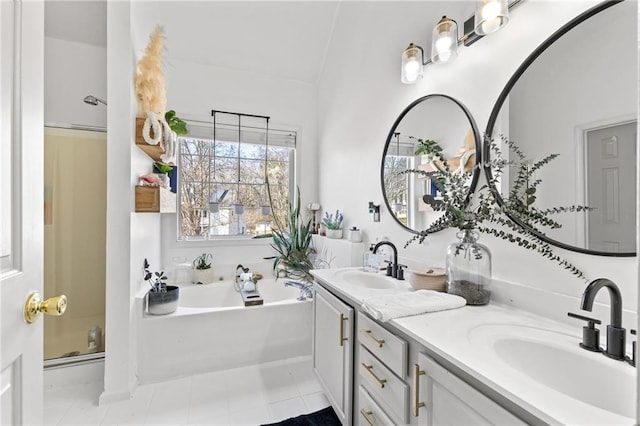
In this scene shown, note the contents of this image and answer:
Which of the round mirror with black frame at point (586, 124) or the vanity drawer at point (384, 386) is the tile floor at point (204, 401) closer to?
the vanity drawer at point (384, 386)

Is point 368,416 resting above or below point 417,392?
below

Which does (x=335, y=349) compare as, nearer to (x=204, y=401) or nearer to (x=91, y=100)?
(x=204, y=401)

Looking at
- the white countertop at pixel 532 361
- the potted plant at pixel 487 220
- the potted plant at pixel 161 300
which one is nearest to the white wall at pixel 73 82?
the potted plant at pixel 161 300

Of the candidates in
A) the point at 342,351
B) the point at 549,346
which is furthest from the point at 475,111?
the point at 342,351

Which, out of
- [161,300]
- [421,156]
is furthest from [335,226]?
[161,300]

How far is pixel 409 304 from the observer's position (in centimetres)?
110

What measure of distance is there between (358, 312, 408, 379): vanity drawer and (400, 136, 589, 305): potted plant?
15.4 inches

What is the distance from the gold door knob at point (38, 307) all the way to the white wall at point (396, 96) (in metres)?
1.56

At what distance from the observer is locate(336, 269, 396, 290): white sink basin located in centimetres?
176

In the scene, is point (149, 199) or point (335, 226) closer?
point (149, 199)

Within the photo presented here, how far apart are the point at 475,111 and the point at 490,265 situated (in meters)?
0.75

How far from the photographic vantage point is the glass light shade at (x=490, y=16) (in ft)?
3.84

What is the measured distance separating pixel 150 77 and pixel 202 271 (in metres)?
1.80

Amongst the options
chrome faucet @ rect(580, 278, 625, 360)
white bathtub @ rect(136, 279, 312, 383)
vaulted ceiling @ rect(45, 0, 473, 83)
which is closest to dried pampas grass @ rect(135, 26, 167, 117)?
vaulted ceiling @ rect(45, 0, 473, 83)
